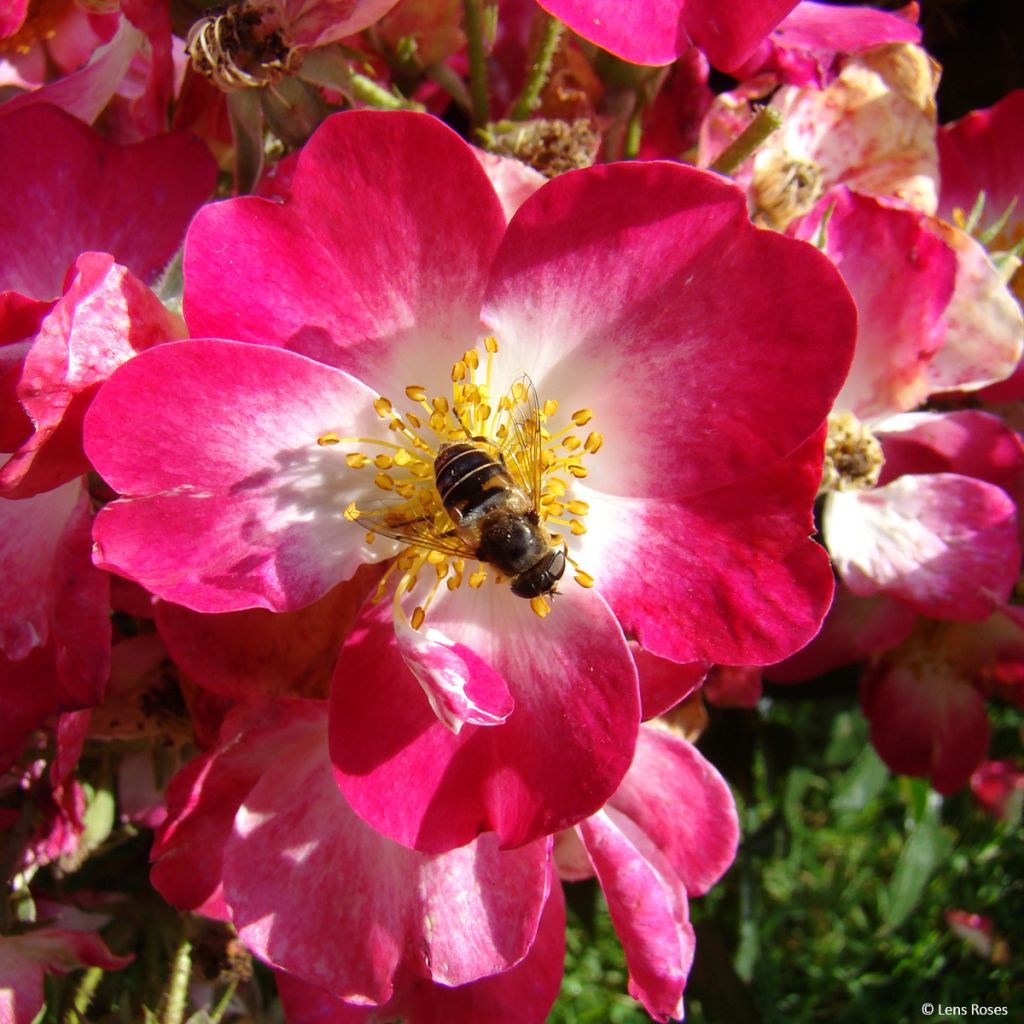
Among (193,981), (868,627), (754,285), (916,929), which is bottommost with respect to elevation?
(916,929)

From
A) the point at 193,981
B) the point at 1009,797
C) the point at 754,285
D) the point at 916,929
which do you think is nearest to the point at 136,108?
the point at 754,285

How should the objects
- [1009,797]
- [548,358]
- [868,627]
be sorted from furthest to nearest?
[1009,797] < [868,627] < [548,358]

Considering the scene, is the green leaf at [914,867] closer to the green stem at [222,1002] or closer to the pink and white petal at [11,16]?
the green stem at [222,1002]

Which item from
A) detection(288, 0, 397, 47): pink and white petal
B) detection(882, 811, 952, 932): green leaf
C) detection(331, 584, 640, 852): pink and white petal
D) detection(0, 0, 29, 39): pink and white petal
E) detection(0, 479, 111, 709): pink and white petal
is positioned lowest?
detection(882, 811, 952, 932): green leaf

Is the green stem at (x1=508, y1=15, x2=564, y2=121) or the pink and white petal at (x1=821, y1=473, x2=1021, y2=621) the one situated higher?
the green stem at (x1=508, y1=15, x2=564, y2=121)

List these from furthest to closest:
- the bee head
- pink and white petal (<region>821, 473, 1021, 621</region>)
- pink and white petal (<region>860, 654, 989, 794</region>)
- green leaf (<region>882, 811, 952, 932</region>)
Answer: green leaf (<region>882, 811, 952, 932</region>)
pink and white petal (<region>860, 654, 989, 794</region>)
pink and white petal (<region>821, 473, 1021, 621</region>)
the bee head

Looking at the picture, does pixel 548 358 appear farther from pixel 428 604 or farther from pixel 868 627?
pixel 868 627

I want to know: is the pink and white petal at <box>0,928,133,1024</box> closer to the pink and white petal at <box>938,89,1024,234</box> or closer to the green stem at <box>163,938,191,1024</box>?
the green stem at <box>163,938,191,1024</box>

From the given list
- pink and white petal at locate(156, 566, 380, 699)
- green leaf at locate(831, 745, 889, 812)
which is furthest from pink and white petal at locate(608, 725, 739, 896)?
green leaf at locate(831, 745, 889, 812)
